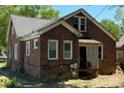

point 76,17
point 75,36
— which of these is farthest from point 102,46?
point 75,36

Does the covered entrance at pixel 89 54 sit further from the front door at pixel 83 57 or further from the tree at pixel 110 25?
the tree at pixel 110 25

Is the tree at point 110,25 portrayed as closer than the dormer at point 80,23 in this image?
No

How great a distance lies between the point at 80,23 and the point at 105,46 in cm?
A: 304

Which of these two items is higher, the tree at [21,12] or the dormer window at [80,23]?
the tree at [21,12]

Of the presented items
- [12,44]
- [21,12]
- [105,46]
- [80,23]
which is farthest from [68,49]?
[21,12]

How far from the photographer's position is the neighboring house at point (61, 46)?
65.8 feet

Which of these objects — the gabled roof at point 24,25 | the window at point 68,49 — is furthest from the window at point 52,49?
the gabled roof at point 24,25

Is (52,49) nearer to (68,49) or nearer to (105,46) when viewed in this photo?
(68,49)

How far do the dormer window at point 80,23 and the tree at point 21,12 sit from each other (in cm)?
744

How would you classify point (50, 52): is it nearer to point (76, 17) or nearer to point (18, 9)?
point (76, 17)

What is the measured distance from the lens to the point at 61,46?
20.6 meters
